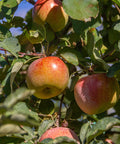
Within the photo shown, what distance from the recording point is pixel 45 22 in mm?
1303

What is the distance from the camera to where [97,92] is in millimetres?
974

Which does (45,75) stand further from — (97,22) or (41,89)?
(97,22)

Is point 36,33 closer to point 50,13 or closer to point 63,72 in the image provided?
point 50,13

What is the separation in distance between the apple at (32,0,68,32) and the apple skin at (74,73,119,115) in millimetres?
396

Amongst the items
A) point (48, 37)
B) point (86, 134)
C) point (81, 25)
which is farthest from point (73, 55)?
point (86, 134)

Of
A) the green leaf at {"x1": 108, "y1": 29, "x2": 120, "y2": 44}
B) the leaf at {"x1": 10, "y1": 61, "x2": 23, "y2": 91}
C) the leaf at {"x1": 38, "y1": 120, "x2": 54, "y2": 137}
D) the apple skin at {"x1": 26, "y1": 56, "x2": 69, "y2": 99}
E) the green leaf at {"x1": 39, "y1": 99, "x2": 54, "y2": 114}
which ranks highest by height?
the leaf at {"x1": 10, "y1": 61, "x2": 23, "y2": 91}

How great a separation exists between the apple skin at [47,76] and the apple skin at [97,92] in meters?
0.09

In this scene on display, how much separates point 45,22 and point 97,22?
0.90 feet

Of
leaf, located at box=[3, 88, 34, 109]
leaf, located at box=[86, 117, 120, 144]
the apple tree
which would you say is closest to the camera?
leaf, located at box=[3, 88, 34, 109]

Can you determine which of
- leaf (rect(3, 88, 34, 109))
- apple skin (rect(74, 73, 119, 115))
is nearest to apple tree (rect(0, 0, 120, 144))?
apple skin (rect(74, 73, 119, 115))

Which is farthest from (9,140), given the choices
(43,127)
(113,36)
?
(113,36)

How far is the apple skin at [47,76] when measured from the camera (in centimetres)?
100

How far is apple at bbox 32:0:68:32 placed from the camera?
4.13 feet

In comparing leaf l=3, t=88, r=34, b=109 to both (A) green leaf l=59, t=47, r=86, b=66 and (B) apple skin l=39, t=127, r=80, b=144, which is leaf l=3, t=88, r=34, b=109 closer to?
(B) apple skin l=39, t=127, r=80, b=144
